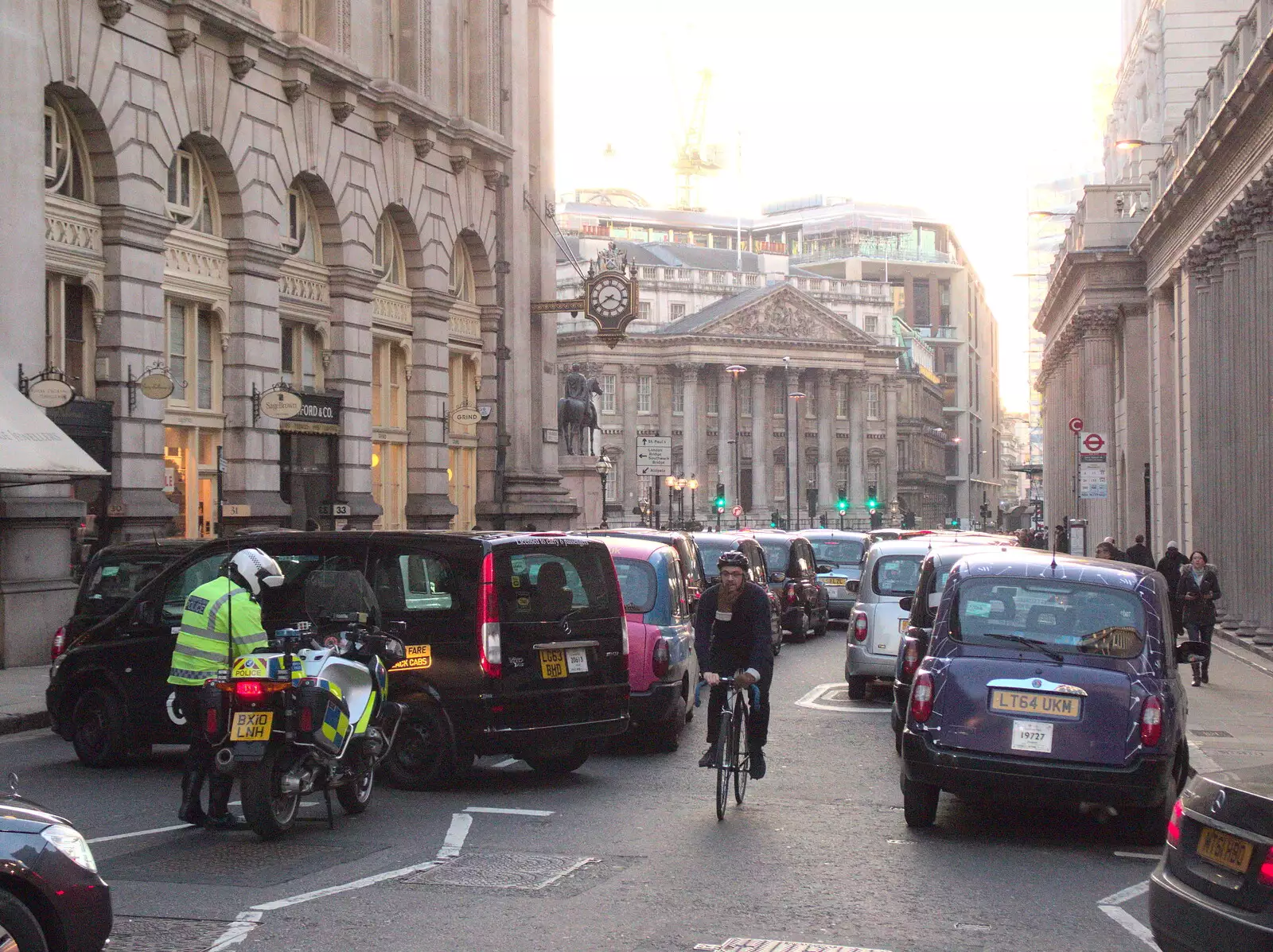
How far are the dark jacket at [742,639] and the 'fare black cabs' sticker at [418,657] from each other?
6.48ft

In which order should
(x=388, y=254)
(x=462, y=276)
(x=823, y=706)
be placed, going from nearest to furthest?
(x=823, y=706) → (x=388, y=254) → (x=462, y=276)

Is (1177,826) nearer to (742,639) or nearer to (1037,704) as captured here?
(1037,704)

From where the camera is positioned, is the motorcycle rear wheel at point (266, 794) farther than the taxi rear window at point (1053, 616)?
No

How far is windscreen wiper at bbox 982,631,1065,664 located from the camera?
10.6 meters

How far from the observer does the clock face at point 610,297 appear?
135 feet

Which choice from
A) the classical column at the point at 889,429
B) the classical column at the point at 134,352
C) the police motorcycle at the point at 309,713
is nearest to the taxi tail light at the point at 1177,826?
the police motorcycle at the point at 309,713

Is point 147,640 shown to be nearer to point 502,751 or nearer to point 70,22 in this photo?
point 502,751

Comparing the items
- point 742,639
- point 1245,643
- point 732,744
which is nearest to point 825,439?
Answer: point 1245,643

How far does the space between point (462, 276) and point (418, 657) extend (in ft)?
87.3

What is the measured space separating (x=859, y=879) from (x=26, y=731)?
9776mm

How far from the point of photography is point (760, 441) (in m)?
130

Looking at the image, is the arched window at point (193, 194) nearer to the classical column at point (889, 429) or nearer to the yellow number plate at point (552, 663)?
the yellow number plate at point (552, 663)

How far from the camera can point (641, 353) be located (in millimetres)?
126625

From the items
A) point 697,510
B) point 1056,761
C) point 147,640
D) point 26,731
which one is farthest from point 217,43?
point 697,510
